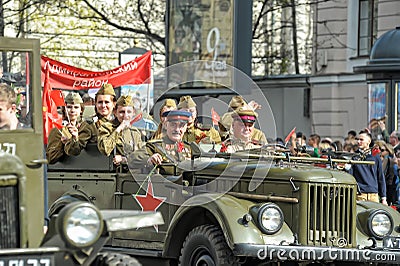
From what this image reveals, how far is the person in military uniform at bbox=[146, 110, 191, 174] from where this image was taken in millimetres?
11547

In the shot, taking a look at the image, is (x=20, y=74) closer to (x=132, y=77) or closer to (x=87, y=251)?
(x=87, y=251)

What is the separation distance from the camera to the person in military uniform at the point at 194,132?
1205 centimetres

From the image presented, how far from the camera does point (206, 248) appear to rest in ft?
35.6

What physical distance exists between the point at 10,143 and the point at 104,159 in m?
4.27

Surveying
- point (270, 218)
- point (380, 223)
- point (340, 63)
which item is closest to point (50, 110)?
point (270, 218)

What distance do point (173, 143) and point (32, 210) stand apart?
3.92 meters

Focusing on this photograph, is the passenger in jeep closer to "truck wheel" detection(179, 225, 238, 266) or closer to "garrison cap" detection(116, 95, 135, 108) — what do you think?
"truck wheel" detection(179, 225, 238, 266)

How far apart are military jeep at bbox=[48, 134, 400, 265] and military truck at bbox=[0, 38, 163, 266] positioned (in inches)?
104

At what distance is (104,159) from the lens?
1234 centimetres

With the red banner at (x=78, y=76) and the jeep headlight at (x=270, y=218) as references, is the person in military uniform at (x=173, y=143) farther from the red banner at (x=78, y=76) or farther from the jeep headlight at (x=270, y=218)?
the red banner at (x=78, y=76)

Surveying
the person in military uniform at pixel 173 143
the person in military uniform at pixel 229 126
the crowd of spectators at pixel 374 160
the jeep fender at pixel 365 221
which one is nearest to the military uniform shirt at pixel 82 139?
the person in military uniform at pixel 173 143

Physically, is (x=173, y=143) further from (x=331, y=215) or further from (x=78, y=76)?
(x=78, y=76)

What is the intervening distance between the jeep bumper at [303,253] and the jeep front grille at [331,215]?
371 mm

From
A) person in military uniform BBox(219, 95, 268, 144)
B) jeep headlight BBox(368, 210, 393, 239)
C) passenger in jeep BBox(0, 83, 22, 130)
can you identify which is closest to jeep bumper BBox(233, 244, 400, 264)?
jeep headlight BBox(368, 210, 393, 239)
